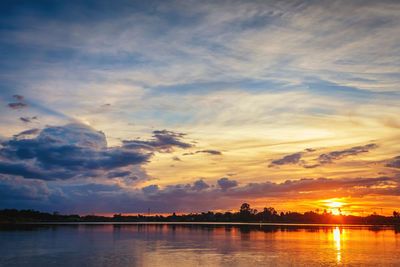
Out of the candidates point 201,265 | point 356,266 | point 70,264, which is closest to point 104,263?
point 70,264

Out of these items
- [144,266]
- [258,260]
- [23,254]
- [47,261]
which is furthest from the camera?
[23,254]

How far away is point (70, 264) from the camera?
47500 mm

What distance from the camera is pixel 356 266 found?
4944 centimetres

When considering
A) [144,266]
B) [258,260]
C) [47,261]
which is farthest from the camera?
[258,260]

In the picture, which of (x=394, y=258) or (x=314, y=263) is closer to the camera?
(x=314, y=263)

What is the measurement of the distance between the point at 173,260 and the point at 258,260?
12762mm

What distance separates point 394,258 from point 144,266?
41.1 metres

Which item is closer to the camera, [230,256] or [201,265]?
[201,265]

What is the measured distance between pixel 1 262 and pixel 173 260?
2348cm

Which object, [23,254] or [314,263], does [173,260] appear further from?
[23,254]

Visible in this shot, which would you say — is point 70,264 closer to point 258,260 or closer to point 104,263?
point 104,263

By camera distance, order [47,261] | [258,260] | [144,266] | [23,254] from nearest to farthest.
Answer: [144,266] < [47,261] < [258,260] < [23,254]

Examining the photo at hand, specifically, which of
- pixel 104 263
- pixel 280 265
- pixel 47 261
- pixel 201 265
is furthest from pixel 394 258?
pixel 47 261

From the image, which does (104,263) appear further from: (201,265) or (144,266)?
(201,265)
